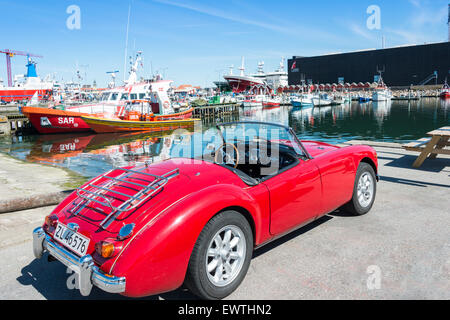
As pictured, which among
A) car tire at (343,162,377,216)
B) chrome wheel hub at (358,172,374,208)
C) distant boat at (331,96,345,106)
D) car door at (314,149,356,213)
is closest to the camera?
car door at (314,149,356,213)

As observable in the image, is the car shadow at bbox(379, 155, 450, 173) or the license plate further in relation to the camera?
the car shadow at bbox(379, 155, 450, 173)

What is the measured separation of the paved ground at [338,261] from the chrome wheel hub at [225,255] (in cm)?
20

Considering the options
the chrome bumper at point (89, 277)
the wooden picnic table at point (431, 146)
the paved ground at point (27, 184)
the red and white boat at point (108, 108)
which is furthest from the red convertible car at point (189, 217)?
the red and white boat at point (108, 108)

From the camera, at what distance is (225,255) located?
9.52 ft

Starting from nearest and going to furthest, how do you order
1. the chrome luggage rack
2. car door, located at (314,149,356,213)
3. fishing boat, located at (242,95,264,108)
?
the chrome luggage rack, car door, located at (314,149,356,213), fishing boat, located at (242,95,264,108)

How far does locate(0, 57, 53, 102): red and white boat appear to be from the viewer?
6743cm

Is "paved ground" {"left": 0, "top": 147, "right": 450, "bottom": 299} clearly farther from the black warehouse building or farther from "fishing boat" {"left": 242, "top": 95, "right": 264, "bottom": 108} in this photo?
the black warehouse building

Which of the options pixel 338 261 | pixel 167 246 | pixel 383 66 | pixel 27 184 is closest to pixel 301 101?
pixel 383 66

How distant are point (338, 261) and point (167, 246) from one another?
1878mm

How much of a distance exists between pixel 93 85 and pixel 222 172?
463ft

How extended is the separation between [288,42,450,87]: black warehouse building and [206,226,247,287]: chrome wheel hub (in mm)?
106398

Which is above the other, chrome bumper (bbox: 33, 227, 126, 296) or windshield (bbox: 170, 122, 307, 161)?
windshield (bbox: 170, 122, 307, 161)

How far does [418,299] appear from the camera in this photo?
2.73m

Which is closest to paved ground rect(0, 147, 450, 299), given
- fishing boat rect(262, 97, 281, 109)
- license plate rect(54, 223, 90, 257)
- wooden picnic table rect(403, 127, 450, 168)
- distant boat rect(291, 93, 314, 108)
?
license plate rect(54, 223, 90, 257)
